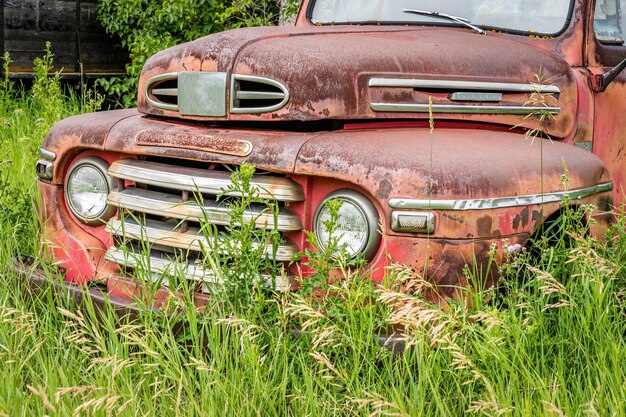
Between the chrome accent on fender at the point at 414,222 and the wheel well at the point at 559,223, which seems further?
the wheel well at the point at 559,223

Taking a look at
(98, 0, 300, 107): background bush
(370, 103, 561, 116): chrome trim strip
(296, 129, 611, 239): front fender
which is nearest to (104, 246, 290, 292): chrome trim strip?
(296, 129, 611, 239): front fender

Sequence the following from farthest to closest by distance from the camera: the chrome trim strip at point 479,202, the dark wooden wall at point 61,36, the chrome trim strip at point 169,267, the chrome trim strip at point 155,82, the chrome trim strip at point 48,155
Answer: the dark wooden wall at point 61,36 < the chrome trim strip at point 48,155 < the chrome trim strip at point 155,82 < the chrome trim strip at point 169,267 < the chrome trim strip at point 479,202

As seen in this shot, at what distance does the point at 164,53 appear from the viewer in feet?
12.1

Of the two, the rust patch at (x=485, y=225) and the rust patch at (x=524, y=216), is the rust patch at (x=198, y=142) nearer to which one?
the rust patch at (x=485, y=225)

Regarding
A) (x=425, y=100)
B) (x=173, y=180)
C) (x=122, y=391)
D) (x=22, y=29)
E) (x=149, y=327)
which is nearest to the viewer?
(x=122, y=391)

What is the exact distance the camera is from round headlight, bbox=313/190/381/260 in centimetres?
294

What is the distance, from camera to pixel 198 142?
3.27 metres

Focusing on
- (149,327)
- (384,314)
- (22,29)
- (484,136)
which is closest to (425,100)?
(484,136)

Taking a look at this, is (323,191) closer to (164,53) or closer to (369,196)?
(369,196)

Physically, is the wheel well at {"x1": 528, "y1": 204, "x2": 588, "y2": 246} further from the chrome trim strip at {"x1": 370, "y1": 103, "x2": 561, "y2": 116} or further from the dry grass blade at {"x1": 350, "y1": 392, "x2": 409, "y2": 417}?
the dry grass blade at {"x1": 350, "y1": 392, "x2": 409, "y2": 417}

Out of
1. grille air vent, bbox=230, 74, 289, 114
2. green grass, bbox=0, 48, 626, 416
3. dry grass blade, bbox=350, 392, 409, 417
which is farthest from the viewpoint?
grille air vent, bbox=230, 74, 289, 114

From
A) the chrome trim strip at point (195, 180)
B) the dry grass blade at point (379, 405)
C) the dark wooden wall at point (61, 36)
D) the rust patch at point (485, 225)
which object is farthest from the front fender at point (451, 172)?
the dark wooden wall at point (61, 36)

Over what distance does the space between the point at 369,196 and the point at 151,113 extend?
3.83 feet

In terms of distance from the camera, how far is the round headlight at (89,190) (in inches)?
141
